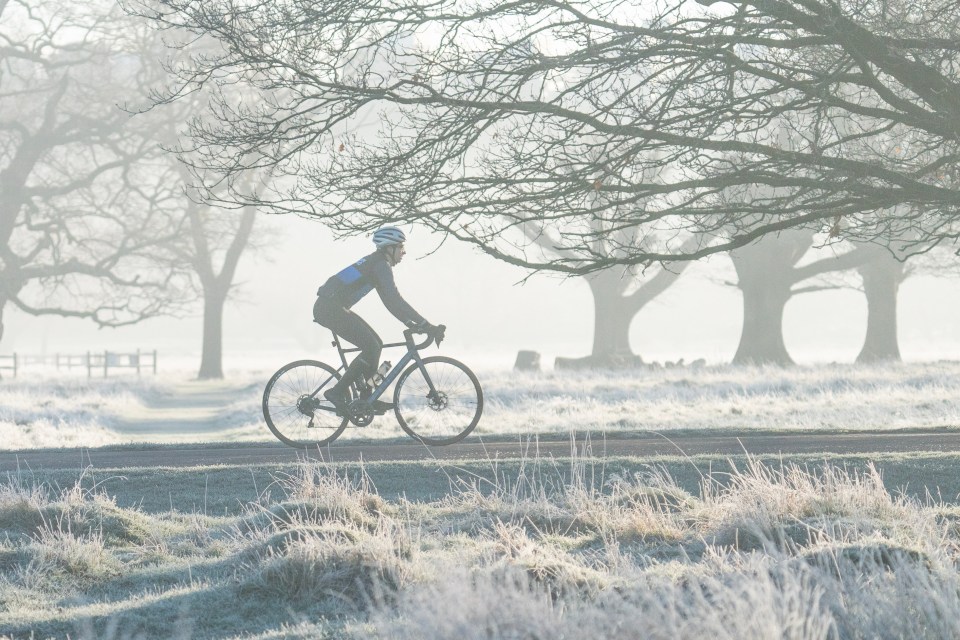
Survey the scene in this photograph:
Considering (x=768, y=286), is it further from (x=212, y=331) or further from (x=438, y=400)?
(x=438, y=400)

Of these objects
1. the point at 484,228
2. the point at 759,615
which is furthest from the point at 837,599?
the point at 484,228

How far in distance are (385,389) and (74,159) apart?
25716 mm

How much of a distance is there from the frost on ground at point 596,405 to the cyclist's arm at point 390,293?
410 cm

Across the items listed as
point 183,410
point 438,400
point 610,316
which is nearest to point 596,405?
point 438,400


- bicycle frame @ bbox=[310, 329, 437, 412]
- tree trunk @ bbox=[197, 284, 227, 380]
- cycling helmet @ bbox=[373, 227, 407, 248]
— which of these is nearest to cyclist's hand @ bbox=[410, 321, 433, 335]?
bicycle frame @ bbox=[310, 329, 437, 412]

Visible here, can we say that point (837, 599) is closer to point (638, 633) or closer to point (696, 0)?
point (638, 633)

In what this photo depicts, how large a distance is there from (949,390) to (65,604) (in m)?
19.8

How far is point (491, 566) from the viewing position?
6129mm

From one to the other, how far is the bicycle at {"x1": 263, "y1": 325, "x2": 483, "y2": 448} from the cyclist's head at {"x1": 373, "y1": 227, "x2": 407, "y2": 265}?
2.76ft

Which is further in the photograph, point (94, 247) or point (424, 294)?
point (424, 294)

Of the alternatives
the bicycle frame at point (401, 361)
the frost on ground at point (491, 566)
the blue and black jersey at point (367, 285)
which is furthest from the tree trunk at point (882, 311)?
the frost on ground at point (491, 566)

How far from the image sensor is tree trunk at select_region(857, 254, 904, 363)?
118 ft

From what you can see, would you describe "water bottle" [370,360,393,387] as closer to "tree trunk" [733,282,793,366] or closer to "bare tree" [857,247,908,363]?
"tree trunk" [733,282,793,366]

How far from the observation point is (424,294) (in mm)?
91250
